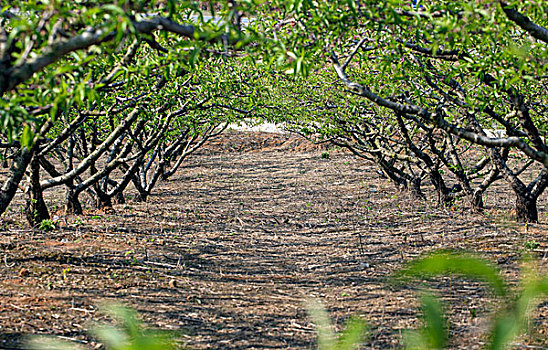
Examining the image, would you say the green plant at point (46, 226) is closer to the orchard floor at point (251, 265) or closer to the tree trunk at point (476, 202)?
the orchard floor at point (251, 265)

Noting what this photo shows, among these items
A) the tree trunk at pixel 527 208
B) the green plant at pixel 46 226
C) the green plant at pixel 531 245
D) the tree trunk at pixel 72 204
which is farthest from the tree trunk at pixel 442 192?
the green plant at pixel 46 226

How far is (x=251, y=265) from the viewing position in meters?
9.15

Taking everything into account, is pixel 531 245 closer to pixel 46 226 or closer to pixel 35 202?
pixel 46 226

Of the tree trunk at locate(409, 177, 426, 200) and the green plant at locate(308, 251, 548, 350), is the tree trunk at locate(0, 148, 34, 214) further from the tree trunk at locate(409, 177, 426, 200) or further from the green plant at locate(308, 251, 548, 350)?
the tree trunk at locate(409, 177, 426, 200)

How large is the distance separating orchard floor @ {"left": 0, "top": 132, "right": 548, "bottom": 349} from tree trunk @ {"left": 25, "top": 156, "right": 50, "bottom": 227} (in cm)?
37

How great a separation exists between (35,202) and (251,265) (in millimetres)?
3923

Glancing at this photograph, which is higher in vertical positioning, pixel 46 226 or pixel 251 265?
pixel 46 226

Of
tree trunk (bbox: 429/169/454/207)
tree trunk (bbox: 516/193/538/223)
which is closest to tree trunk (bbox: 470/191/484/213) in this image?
tree trunk (bbox: 429/169/454/207)

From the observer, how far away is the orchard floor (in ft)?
19.6

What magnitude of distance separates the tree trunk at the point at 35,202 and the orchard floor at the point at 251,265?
0.37 m

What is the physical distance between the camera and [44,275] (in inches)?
286

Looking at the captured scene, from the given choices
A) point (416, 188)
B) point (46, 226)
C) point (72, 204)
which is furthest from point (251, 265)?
point (416, 188)

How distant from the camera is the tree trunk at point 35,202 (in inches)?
367

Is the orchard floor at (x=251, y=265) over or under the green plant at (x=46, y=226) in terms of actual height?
under
